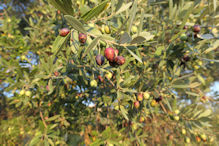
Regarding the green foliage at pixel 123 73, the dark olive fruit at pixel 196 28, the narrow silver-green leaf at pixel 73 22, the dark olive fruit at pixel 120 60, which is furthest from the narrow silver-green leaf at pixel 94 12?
the dark olive fruit at pixel 196 28

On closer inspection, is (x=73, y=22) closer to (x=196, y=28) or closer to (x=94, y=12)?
(x=94, y=12)

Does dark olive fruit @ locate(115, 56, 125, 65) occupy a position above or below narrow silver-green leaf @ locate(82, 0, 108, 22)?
below

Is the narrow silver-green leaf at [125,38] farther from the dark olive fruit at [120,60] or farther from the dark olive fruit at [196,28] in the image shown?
the dark olive fruit at [196,28]

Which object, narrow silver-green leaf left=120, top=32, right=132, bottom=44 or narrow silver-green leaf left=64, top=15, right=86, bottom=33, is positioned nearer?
narrow silver-green leaf left=64, top=15, right=86, bottom=33

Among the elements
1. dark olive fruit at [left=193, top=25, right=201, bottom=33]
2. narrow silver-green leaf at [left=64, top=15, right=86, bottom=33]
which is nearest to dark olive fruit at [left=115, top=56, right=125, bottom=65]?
narrow silver-green leaf at [left=64, top=15, right=86, bottom=33]

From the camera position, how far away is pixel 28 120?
3.02 metres

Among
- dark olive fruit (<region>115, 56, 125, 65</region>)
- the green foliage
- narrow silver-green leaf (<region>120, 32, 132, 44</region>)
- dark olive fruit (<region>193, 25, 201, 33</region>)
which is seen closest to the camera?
narrow silver-green leaf (<region>120, 32, 132, 44</region>)

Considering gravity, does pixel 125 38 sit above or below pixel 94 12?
below

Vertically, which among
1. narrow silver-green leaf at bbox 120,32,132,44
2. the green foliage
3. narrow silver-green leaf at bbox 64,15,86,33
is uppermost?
narrow silver-green leaf at bbox 64,15,86,33

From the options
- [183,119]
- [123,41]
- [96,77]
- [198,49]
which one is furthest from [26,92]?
[198,49]

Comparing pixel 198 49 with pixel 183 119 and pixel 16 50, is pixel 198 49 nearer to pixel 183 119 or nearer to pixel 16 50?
pixel 183 119

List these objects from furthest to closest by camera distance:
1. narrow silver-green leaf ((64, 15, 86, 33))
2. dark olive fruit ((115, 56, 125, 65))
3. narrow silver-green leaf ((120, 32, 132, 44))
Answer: dark olive fruit ((115, 56, 125, 65))
narrow silver-green leaf ((120, 32, 132, 44))
narrow silver-green leaf ((64, 15, 86, 33))

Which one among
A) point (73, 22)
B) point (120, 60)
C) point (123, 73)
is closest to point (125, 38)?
point (120, 60)

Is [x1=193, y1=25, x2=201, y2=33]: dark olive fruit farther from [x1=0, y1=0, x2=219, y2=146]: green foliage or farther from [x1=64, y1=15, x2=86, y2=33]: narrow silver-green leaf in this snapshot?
[x1=64, y1=15, x2=86, y2=33]: narrow silver-green leaf
